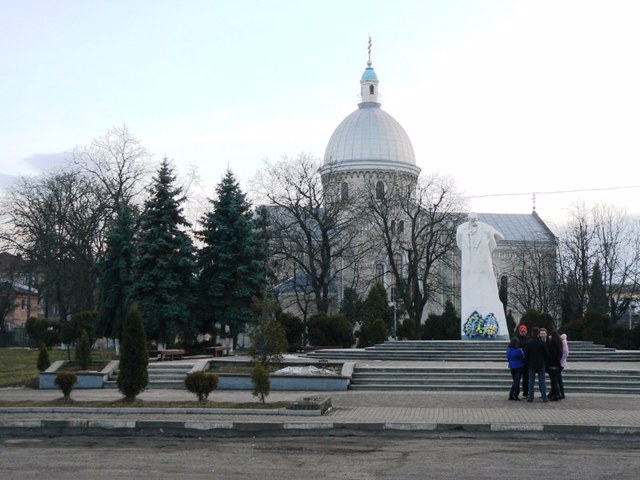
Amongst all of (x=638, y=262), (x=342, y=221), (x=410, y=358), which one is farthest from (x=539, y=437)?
(x=638, y=262)

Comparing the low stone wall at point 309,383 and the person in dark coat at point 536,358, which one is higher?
the person in dark coat at point 536,358

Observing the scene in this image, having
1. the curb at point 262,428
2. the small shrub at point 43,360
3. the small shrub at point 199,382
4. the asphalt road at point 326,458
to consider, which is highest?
the small shrub at point 43,360

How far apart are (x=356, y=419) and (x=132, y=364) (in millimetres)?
5045

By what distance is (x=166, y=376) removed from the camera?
23906mm

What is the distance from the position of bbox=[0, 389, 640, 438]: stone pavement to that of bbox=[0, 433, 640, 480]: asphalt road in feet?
1.77

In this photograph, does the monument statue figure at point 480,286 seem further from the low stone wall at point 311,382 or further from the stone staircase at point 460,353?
the low stone wall at point 311,382

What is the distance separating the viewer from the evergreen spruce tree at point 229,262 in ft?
121

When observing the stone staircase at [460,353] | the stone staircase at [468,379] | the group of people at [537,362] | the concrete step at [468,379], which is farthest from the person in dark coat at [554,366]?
the stone staircase at [460,353]

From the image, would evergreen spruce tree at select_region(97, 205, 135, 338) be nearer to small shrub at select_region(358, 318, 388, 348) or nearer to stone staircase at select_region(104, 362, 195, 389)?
small shrub at select_region(358, 318, 388, 348)

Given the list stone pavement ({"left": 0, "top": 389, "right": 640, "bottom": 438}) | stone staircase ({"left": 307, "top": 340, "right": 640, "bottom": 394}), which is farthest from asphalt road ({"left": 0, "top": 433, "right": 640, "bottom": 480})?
stone staircase ({"left": 307, "top": 340, "right": 640, "bottom": 394})

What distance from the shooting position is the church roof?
80.2 meters

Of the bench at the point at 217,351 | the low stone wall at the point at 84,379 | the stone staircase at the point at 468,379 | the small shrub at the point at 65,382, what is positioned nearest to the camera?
the small shrub at the point at 65,382

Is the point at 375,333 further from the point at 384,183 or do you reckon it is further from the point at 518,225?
the point at 518,225

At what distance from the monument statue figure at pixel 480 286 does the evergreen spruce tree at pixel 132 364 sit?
54.4 feet
